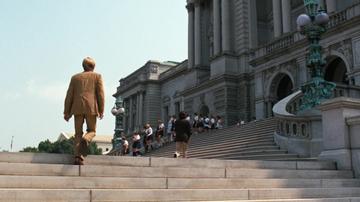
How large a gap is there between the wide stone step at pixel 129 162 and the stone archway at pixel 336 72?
1788 centimetres

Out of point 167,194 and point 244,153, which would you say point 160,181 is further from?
point 244,153

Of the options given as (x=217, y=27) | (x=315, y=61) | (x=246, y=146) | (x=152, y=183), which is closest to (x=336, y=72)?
(x=315, y=61)

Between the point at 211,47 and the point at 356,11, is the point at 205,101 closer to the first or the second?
the point at 211,47

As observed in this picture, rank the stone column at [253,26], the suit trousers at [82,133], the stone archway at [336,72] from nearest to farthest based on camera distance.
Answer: the suit trousers at [82,133], the stone archway at [336,72], the stone column at [253,26]

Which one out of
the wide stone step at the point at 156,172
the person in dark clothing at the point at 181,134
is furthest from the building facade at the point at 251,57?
the wide stone step at the point at 156,172

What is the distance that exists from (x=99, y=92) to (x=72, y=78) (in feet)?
1.76

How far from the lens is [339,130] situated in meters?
10.8

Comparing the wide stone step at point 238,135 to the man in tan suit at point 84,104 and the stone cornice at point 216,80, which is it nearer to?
the man in tan suit at point 84,104

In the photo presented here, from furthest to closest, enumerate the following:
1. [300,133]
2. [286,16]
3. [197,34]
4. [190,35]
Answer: [190,35], [197,34], [286,16], [300,133]

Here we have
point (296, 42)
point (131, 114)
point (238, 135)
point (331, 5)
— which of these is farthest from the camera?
point (131, 114)

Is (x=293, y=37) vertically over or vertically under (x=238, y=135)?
over

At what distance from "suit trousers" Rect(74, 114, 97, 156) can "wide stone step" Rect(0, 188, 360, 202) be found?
3.75 feet

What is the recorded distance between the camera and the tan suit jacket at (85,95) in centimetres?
802

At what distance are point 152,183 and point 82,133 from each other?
1.49 meters
